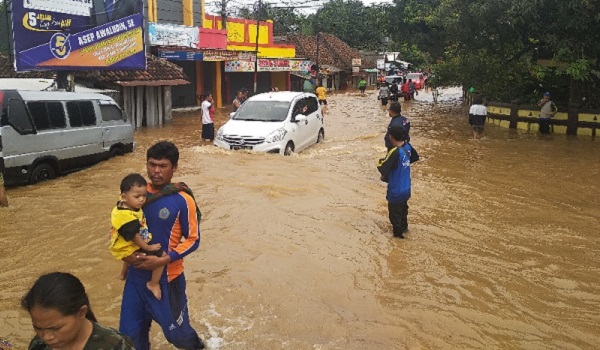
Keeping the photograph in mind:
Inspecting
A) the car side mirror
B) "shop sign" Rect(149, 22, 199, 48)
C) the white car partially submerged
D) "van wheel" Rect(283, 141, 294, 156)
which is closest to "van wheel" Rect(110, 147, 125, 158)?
the white car partially submerged

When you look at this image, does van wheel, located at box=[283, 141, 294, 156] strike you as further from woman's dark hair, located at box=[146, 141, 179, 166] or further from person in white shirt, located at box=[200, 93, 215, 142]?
woman's dark hair, located at box=[146, 141, 179, 166]

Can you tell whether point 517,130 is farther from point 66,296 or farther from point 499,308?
point 66,296

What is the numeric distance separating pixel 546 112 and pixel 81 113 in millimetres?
14347

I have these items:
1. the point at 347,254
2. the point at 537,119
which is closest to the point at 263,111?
the point at 347,254

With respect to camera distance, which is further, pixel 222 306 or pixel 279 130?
pixel 279 130

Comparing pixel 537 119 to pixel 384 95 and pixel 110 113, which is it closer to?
pixel 384 95

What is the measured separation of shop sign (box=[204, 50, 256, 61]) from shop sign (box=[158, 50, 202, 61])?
2.82ft

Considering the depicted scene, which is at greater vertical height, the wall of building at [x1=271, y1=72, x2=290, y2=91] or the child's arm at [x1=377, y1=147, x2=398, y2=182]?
the wall of building at [x1=271, y1=72, x2=290, y2=91]

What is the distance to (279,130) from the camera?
1223 cm

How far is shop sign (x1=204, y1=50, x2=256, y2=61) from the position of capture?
26.8 meters

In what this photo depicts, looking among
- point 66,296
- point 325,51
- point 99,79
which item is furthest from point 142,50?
point 325,51

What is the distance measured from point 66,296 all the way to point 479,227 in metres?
6.59

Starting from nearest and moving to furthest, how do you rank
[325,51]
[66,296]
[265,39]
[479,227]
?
[66,296]
[479,227]
[265,39]
[325,51]

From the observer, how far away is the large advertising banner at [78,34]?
574 inches
